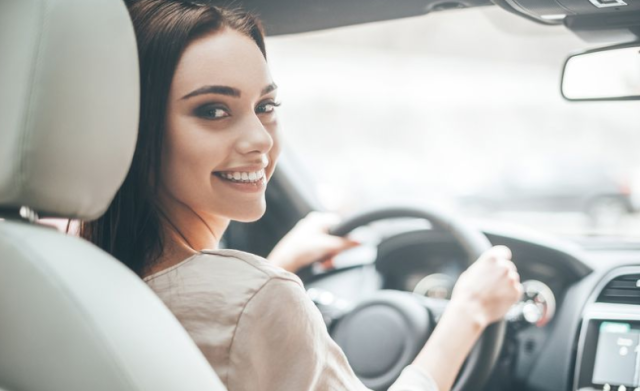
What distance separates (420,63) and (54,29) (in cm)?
1588

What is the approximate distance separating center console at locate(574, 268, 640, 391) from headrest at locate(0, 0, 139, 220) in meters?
1.41

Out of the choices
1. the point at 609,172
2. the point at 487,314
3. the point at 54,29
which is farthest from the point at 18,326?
the point at 609,172

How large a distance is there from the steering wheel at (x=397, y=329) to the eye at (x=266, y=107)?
645 mm

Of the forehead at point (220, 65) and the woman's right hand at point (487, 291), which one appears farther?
the woman's right hand at point (487, 291)

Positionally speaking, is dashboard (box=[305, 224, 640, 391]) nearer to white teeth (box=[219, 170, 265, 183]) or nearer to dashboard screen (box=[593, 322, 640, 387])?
dashboard screen (box=[593, 322, 640, 387])

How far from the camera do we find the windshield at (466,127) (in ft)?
37.4

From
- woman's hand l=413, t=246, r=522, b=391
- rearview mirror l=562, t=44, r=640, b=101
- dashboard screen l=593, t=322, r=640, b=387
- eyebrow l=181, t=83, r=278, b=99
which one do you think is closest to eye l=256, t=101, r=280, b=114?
eyebrow l=181, t=83, r=278, b=99

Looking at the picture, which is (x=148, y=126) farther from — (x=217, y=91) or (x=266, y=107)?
(x=266, y=107)

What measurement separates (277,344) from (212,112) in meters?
0.44

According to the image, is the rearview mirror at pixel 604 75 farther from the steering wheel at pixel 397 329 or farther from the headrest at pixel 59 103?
the headrest at pixel 59 103

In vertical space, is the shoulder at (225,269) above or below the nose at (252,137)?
below

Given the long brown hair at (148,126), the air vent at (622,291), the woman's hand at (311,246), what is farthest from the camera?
the woman's hand at (311,246)

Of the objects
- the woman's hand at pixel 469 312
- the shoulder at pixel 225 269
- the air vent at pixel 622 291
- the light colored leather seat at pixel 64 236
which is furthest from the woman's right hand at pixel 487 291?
the light colored leather seat at pixel 64 236

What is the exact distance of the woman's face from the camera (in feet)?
5.20
